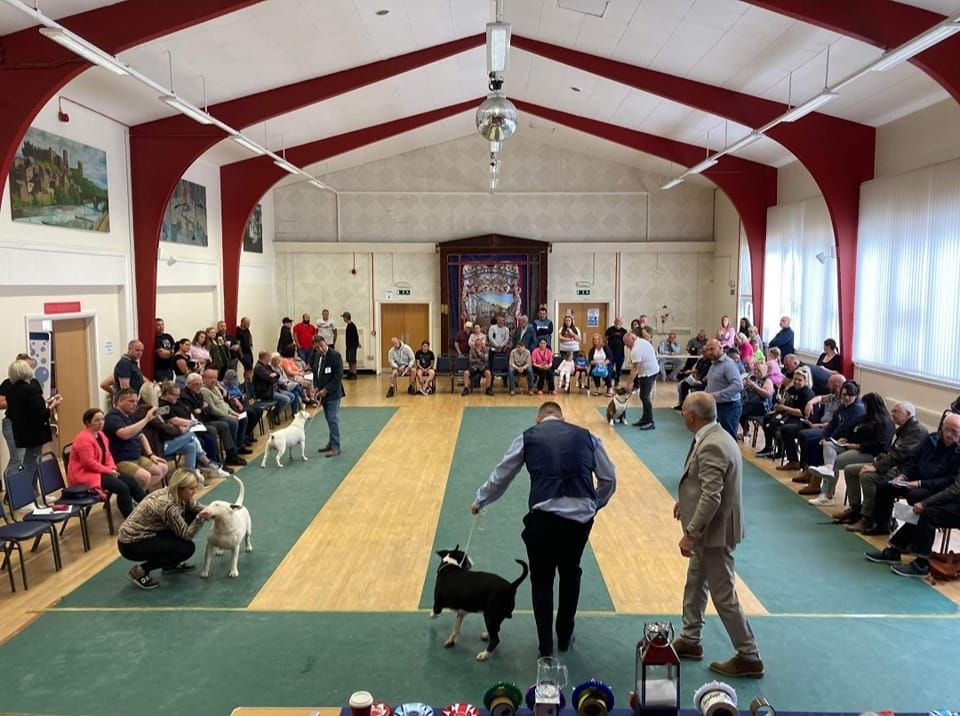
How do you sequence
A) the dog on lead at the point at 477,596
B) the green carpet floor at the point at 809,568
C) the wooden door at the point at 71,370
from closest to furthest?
the dog on lead at the point at 477,596 → the green carpet floor at the point at 809,568 → the wooden door at the point at 71,370

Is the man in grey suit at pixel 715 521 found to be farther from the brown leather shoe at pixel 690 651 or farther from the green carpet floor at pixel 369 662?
the green carpet floor at pixel 369 662

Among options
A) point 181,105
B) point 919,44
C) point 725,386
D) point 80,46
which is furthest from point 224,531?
point 919,44

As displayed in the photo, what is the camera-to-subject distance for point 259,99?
399 inches

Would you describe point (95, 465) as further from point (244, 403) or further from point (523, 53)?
point (523, 53)

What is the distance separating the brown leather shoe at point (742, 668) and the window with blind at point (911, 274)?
246 inches

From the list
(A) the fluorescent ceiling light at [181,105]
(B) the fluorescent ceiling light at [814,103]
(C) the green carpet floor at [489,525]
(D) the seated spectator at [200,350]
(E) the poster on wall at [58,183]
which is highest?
(B) the fluorescent ceiling light at [814,103]

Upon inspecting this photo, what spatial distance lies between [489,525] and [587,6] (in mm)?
5986

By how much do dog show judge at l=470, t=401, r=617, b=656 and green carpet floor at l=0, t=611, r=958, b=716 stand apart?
504 millimetres

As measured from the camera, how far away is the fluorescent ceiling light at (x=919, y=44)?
210 inches

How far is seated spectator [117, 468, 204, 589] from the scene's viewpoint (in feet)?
16.7

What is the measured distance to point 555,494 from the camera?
3.81 metres

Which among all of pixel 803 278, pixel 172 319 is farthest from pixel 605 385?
pixel 172 319

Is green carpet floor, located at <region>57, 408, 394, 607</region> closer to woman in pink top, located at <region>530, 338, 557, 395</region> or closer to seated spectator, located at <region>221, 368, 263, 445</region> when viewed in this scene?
seated spectator, located at <region>221, 368, 263, 445</region>

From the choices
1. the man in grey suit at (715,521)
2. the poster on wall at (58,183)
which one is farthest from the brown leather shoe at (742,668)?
the poster on wall at (58,183)
